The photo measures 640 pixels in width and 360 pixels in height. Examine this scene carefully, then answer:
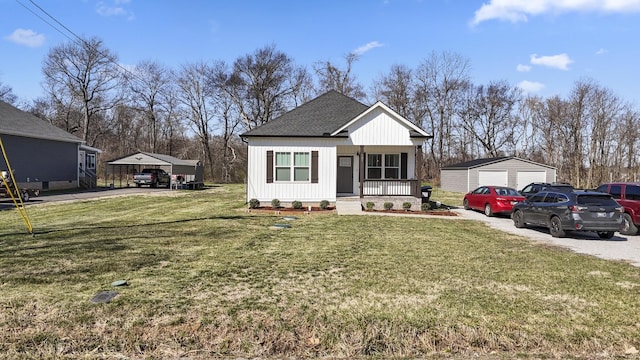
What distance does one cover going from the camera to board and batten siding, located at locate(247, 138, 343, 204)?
1727 centimetres

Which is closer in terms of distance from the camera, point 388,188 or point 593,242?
point 593,242

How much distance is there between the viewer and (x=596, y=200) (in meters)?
11.0

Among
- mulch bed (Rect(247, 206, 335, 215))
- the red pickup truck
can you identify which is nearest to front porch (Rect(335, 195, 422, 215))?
mulch bed (Rect(247, 206, 335, 215))

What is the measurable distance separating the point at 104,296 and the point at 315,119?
15.5 metres

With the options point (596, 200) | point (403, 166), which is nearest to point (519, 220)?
Result: point (596, 200)

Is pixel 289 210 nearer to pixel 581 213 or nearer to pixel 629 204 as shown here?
pixel 581 213

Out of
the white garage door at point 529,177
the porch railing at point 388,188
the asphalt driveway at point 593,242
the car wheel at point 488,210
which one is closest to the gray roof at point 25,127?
the porch railing at point 388,188

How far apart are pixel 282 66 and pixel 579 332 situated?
48.1 metres

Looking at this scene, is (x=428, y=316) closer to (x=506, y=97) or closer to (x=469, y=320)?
(x=469, y=320)

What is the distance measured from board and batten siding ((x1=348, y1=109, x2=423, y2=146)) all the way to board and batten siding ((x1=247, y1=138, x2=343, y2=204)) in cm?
118

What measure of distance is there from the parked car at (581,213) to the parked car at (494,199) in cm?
420

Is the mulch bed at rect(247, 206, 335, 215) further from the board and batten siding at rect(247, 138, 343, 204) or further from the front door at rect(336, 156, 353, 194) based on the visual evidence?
the front door at rect(336, 156, 353, 194)

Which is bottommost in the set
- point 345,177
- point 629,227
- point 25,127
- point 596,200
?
point 629,227

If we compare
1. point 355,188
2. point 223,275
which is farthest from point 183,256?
point 355,188
